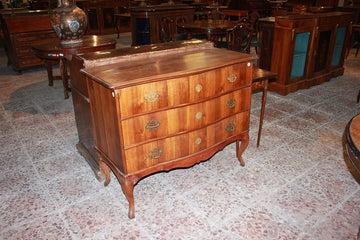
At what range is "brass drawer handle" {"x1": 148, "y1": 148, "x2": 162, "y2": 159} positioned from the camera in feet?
6.73

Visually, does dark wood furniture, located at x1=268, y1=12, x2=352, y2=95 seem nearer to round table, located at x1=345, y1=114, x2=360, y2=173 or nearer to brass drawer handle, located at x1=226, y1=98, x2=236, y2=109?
brass drawer handle, located at x1=226, y1=98, x2=236, y2=109

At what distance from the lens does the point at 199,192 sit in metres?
2.41

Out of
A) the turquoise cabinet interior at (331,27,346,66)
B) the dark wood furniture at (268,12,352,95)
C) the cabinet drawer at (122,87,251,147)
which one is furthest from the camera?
the turquoise cabinet interior at (331,27,346,66)

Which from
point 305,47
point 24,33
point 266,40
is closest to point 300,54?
point 305,47

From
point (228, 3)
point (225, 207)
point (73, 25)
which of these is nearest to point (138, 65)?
point (225, 207)

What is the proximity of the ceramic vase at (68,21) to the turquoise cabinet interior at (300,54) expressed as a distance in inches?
117

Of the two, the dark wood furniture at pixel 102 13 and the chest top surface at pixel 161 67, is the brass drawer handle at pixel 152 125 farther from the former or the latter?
the dark wood furniture at pixel 102 13

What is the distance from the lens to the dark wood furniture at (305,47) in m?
4.25

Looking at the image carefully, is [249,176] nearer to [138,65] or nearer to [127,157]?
[127,157]

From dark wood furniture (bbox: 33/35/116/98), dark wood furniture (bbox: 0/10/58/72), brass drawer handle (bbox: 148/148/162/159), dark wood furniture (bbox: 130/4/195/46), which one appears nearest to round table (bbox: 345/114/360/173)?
brass drawer handle (bbox: 148/148/162/159)

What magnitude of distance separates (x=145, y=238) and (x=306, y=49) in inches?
151

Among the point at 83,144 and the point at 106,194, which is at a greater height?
the point at 83,144

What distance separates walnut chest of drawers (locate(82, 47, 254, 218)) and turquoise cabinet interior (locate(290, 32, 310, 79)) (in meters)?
2.46

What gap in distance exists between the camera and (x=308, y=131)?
3395 mm
